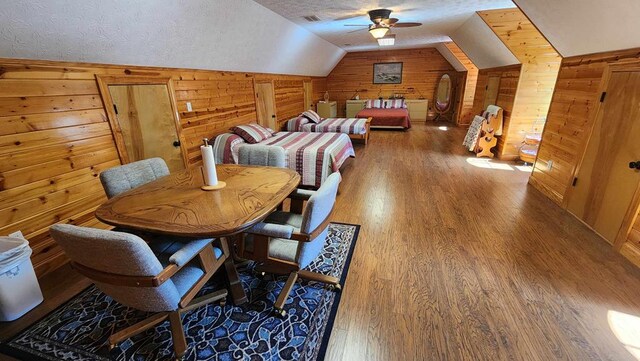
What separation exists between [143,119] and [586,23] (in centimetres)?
443

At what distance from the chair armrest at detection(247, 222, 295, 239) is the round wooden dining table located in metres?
0.10

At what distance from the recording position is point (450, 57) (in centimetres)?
793

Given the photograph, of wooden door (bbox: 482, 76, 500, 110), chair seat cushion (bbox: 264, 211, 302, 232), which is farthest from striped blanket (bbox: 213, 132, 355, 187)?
wooden door (bbox: 482, 76, 500, 110)

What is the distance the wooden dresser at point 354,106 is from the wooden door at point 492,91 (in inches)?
160

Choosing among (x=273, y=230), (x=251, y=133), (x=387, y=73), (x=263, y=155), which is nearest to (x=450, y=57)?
(x=387, y=73)

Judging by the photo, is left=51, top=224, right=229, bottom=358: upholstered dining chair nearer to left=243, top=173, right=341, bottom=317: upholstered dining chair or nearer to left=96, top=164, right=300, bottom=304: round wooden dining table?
left=96, top=164, right=300, bottom=304: round wooden dining table

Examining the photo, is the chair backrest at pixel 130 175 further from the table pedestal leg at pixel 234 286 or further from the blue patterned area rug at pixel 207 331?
the table pedestal leg at pixel 234 286

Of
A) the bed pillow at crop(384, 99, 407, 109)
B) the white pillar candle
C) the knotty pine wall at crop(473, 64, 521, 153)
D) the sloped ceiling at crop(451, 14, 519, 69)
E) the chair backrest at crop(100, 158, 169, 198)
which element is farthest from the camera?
the bed pillow at crop(384, 99, 407, 109)

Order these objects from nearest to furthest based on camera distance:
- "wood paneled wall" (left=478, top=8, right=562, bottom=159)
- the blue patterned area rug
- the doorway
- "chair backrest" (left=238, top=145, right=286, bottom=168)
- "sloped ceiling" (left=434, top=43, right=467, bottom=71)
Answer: the blue patterned area rug
"chair backrest" (left=238, top=145, right=286, bottom=168)
the doorway
"wood paneled wall" (left=478, top=8, right=562, bottom=159)
"sloped ceiling" (left=434, top=43, right=467, bottom=71)

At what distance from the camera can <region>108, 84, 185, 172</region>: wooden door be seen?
263cm

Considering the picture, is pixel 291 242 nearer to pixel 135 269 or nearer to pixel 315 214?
pixel 315 214

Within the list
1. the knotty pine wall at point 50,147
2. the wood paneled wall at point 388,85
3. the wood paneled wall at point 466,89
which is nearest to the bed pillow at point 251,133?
the knotty pine wall at point 50,147

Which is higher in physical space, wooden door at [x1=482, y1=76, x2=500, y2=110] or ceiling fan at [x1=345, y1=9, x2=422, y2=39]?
ceiling fan at [x1=345, y1=9, x2=422, y2=39]

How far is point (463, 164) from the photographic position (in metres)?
4.57
